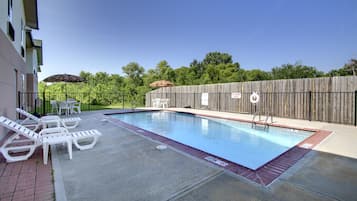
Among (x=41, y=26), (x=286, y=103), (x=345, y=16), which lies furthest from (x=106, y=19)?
(x=345, y=16)

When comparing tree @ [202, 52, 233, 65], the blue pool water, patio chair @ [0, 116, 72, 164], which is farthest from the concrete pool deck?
tree @ [202, 52, 233, 65]

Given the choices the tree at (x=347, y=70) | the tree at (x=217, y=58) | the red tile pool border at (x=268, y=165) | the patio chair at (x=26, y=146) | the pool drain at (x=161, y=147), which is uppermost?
the tree at (x=217, y=58)

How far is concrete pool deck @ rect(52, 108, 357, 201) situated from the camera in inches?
82.0

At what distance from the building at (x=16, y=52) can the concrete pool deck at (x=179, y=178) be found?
3.31 m

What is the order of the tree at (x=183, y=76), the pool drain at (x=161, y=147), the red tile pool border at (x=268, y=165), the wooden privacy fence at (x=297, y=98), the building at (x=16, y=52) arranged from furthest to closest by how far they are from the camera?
the tree at (x=183, y=76)
the wooden privacy fence at (x=297, y=98)
the building at (x=16, y=52)
the pool drain at (x=161, y=147)
the red tile pool border at (x=268, y=165)

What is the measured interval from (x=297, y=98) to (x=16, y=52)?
12.6m

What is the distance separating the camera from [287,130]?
6.59 metres

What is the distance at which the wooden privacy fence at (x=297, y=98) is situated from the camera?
7109 mm

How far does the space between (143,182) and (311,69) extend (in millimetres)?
30700

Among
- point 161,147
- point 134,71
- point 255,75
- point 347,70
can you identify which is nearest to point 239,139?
point 161,147

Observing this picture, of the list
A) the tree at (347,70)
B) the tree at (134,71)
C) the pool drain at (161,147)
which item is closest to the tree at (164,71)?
the tree at (134,71)

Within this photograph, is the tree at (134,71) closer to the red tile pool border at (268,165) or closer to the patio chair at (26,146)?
the patio chair at (26,146)

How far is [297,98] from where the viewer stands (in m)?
8.45

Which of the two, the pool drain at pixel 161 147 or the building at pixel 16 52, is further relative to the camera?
the building at pixel 16 52
